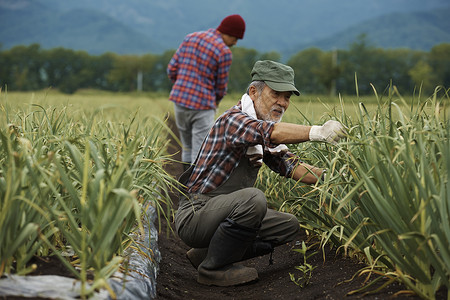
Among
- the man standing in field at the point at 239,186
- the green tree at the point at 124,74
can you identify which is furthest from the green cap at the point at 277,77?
the green tree at the point at 124,74

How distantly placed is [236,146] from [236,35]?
2597 mm

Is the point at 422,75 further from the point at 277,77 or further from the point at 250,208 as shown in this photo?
the point at 250,208

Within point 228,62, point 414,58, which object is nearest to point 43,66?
point 414,58

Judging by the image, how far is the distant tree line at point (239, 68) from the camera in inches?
2410

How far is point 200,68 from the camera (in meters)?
4.71

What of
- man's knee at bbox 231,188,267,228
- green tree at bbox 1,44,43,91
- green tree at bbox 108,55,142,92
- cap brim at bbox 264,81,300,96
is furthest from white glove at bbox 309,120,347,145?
green tree at bbox 108,55,142,92

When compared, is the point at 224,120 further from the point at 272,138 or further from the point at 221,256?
the point at 221,256

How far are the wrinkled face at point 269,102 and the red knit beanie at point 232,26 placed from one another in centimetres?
229

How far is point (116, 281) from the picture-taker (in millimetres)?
1698

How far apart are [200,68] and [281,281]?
2.77 meters

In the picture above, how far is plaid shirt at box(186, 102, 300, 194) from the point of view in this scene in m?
2.29

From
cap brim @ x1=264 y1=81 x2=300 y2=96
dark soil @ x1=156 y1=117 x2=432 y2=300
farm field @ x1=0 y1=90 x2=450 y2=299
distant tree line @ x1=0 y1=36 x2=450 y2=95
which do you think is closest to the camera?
farm field @ x1=0 y1=90 x2=450 y2=299

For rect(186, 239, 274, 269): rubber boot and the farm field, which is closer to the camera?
the farm field

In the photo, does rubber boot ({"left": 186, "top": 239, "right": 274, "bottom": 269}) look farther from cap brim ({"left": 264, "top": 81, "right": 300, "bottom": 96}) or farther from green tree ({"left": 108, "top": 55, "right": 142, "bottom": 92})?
green tree ({"left": 108, "top": 55, "right": 142, "bottom": 92})
